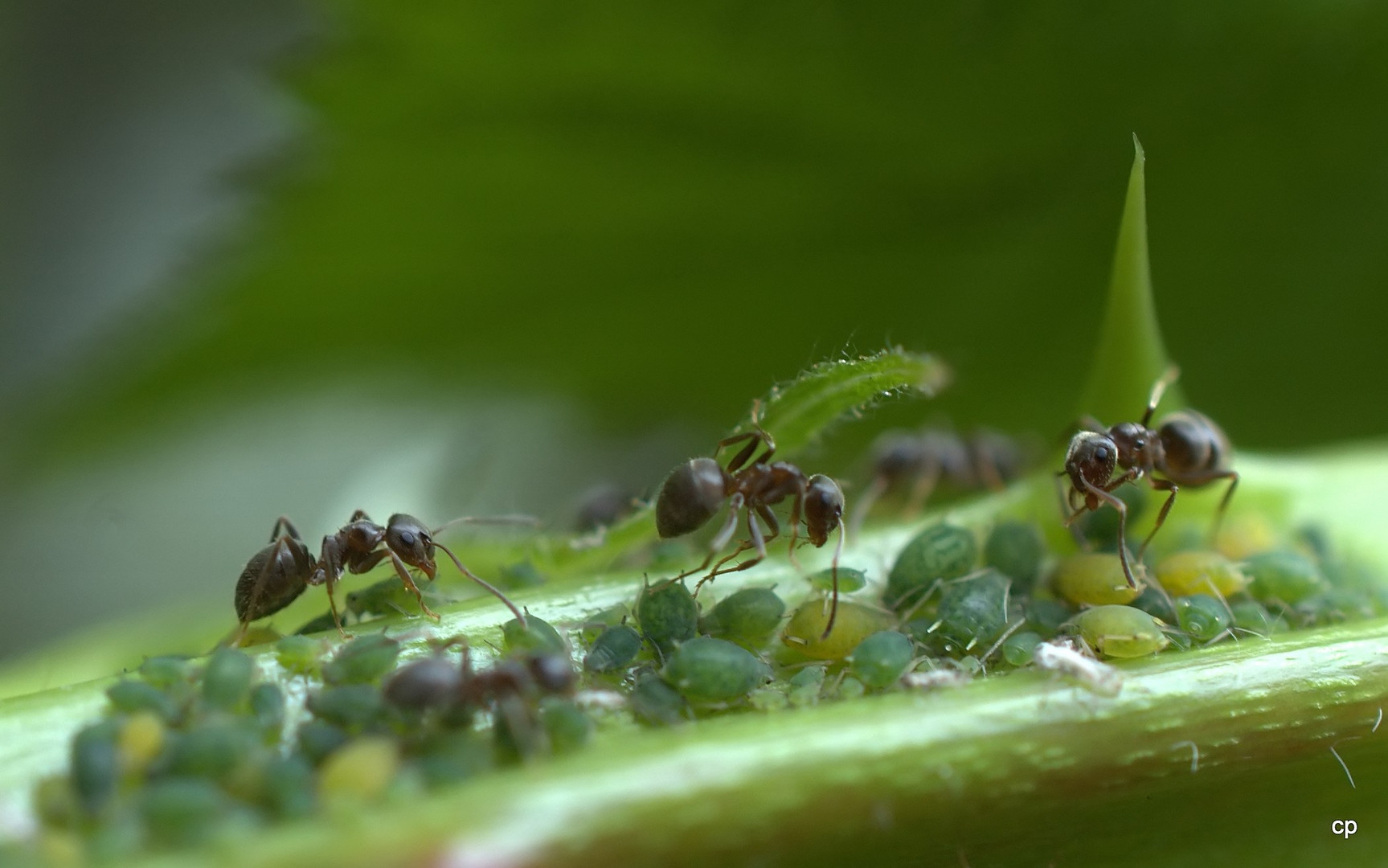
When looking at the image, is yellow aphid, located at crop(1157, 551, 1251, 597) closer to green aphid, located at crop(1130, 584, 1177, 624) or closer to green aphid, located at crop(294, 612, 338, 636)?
green aphid, located at crop(1130, 584, 1177, 624)

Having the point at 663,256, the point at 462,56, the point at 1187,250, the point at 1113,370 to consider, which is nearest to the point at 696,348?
the point at 663,256

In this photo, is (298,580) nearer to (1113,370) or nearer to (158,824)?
(158,824)

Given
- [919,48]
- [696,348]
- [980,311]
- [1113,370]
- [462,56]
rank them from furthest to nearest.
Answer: [696,348], [980,311], [462,56], [919,48], [1113,370]

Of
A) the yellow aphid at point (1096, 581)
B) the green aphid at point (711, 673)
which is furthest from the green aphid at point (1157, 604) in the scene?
the green aphid at point (711, 673)

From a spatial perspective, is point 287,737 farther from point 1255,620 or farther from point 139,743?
point 1255,620

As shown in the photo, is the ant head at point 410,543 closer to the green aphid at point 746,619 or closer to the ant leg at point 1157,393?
the green aphid at point 746,619
